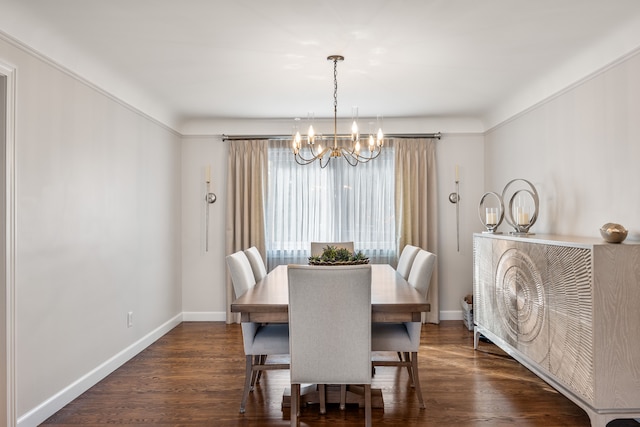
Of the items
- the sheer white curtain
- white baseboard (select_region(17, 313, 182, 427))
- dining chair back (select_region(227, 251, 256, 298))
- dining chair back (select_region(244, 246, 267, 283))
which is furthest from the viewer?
the sheer white curtain

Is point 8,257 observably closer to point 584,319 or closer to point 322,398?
point 322,398

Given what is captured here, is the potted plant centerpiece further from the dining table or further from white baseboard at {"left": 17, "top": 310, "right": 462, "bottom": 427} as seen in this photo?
white baseboard at {"left": 17, "top": 310, "right": 462, "bottom": 427}

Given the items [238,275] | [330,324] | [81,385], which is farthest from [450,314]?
[81,385]

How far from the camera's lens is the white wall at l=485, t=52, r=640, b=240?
2918mm

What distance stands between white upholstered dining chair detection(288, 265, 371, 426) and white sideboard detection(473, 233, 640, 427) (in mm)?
1236

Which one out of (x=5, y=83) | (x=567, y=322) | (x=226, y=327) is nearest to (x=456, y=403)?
(x=567, y=322)

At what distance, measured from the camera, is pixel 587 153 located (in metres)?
3.40

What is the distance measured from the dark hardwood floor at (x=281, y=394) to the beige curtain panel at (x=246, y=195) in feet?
5.12

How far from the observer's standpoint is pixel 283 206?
5695 millimetres

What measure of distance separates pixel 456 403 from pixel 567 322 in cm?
91

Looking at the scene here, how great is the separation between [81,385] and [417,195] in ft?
13.0

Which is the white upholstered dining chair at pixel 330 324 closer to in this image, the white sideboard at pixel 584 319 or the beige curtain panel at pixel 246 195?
the white sideboard at pixel 584 319

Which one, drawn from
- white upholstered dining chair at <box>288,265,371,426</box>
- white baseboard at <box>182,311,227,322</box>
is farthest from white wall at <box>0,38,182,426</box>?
white upholstered dining chair at <box>288,265,371,426</box>

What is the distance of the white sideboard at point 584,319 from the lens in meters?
2.51
